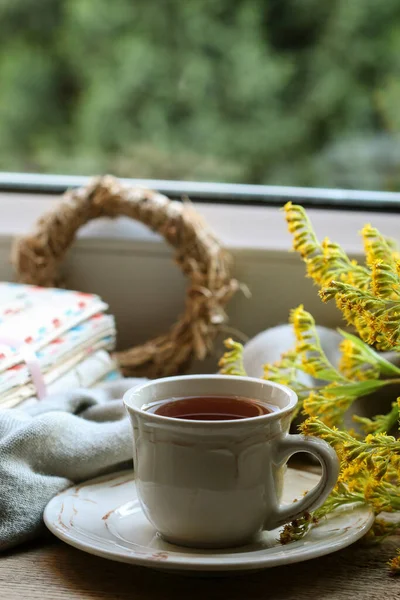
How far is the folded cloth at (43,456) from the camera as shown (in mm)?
616

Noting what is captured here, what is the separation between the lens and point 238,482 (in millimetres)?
556

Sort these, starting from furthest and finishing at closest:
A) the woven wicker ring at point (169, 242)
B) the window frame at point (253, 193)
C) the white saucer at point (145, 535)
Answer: the window frame at point (253, 193), the woven wicker ring at point (169, 242), the white saucer at point (145, 535)

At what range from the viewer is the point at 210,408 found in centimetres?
62

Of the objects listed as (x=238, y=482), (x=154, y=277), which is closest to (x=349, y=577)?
(x=238, y=482)

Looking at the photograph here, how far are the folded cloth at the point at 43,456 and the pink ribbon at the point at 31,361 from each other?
0.05m

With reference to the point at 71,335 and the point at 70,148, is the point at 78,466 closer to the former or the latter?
the point at 71,335

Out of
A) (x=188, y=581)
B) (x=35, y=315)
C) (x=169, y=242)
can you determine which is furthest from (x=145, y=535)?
(x=169, y=242)

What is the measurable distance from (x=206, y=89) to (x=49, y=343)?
1.84 feet

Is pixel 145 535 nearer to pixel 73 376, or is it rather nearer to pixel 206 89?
pixel 73 376

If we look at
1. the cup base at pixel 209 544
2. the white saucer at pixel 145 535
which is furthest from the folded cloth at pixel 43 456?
the cup base at pixel 209 544

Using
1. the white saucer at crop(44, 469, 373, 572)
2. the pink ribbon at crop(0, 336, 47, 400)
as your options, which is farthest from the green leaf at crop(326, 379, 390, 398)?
the pink ribbon at crop(0, 336, 47, 400)

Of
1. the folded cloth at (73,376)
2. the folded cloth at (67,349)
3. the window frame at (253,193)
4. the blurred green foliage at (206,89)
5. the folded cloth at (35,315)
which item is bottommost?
the folded cloth at (73,376)

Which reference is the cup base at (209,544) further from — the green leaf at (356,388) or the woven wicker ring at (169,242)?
the woven wicker ring at (169,242)

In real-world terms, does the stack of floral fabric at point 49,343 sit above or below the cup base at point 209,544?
above
